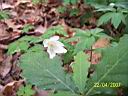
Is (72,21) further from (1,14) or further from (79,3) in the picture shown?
(1,14)

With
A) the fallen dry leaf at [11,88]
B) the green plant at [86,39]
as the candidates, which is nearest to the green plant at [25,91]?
the fallen dry leaf at [11,88]

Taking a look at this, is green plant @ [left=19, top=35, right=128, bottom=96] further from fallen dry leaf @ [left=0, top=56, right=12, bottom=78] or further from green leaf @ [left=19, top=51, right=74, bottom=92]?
fallen dry leaf @ [left=0, top=56, right=12, bottom=78]

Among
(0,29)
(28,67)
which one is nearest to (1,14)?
(0,29)

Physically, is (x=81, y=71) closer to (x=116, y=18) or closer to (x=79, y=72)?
(x=79, y=72)

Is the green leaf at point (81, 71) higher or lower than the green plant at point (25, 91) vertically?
higher

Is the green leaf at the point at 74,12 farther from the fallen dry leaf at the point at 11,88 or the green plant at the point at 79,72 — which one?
the green plant at the point at 79,72

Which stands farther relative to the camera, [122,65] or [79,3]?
[79,3]

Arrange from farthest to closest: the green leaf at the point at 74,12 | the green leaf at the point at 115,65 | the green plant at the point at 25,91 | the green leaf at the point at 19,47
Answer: the green leaf at the point at 74,12 → the green leaf at the point at 19,47 → the green plant at the point at 25,91 → the green leaf at the point at 115,65
